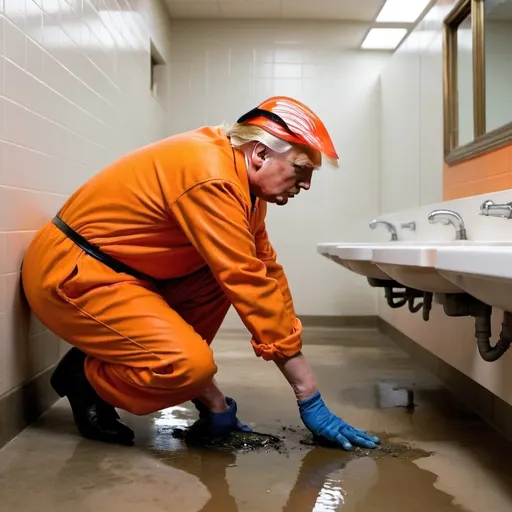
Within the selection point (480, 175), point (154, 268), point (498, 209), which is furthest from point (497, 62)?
point (154, 268)

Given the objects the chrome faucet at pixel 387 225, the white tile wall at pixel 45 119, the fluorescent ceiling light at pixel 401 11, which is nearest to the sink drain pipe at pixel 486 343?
the white tile wall at pixel 45 119

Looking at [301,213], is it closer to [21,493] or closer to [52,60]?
[52,60]

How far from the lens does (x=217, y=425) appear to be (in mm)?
1977

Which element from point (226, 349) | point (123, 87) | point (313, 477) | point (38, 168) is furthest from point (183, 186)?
point (226, 349)

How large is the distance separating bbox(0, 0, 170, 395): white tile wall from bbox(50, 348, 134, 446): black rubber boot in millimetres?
166

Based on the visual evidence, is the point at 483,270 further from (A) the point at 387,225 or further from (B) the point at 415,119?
(B) the point at 415,119

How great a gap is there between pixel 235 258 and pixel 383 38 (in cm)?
347

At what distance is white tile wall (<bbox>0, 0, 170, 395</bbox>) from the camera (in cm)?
192

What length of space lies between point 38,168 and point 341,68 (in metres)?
3.19

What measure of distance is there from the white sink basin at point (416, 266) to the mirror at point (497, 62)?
1.18 m

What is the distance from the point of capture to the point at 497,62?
2.79 meters

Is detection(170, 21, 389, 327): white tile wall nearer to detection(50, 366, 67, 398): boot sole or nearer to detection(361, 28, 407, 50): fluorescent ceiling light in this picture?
detection(361, 28, 407, 50): fluorescent ceiling light

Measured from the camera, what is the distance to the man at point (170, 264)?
1.72 meters

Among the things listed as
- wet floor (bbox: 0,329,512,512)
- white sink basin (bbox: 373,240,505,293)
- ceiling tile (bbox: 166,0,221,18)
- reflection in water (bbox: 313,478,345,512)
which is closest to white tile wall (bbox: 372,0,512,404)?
wet floor (bbox: 0,329,512,512)
